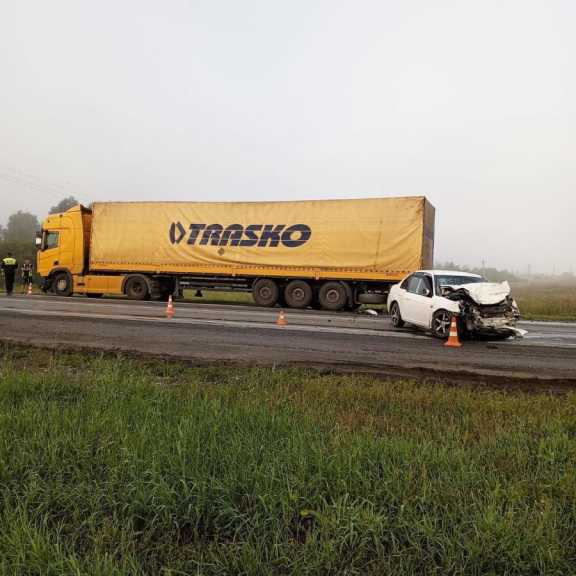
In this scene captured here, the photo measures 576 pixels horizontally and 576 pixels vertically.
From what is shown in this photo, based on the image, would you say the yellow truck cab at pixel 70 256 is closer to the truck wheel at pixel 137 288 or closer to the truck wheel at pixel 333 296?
the truck wheel at pixel 137 288

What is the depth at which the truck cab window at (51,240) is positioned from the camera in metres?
20.0

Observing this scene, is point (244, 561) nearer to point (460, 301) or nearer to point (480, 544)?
point (480, 544)

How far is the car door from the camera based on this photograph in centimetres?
1004

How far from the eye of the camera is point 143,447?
302cm

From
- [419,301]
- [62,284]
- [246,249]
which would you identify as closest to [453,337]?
[419,301]

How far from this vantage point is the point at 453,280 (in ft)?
33.7

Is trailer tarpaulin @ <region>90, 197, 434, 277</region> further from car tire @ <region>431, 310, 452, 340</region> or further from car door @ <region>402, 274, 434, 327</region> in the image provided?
car tire @ <region>431, 310, 452, 340</region>

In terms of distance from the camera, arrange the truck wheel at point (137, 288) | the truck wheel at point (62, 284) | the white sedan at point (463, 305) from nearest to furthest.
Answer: the white sedan at point (463, 305) → the truck wheel at point (137, 288) → the truck wheel at point (62, 284)

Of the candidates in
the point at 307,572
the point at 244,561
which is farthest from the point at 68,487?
the point at 307,572

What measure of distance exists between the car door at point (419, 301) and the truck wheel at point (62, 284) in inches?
615

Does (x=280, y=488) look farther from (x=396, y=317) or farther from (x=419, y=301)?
(x=396, y=317)

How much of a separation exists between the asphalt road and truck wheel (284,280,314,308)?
14.8 ft

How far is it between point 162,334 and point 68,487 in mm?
6943

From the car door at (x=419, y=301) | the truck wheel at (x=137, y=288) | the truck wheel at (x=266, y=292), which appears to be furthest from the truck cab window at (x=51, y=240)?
the car door at (x=419, y=301)
